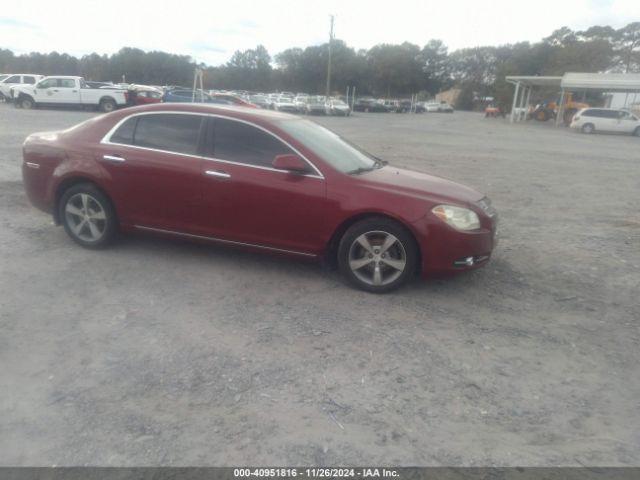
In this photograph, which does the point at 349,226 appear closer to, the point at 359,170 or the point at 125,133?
the point at 359,170

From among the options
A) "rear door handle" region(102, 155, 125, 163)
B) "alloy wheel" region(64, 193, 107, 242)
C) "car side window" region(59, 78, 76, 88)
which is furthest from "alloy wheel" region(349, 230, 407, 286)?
"car side window" region(59, 78, 76, 88)

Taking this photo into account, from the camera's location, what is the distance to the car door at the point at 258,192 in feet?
15.4

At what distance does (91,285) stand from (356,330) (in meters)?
2.42

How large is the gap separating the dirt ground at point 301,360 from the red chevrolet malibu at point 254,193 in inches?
14.5

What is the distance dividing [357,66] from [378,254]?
76.2 meters

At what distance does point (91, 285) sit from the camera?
460 cm

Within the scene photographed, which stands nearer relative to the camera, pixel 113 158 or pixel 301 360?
pixel 301 360

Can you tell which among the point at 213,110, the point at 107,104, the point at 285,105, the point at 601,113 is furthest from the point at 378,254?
the point at 285,105

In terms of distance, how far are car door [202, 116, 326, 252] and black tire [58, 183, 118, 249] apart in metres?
1.14

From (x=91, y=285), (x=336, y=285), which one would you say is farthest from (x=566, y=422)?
(x=91, y=285)

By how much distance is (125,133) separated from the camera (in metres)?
5.29

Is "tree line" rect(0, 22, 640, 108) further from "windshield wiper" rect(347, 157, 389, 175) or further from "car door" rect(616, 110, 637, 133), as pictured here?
"windshield wiper" rect(347, 157, 389, 175)

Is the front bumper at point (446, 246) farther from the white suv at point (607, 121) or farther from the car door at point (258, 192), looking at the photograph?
the white suv at point (607, 121)

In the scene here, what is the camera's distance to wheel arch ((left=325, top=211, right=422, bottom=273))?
14.9 feet
